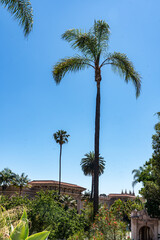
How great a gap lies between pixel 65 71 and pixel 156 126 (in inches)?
578

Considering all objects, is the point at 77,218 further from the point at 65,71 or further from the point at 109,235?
A: the point at 65,71

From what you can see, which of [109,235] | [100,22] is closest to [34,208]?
[109,235]

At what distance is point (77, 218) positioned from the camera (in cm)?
998

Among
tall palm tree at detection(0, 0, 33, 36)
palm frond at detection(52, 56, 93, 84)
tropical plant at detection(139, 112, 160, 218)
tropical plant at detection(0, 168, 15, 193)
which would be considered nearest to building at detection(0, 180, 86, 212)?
tropical plant at detection(0, 168, 15, 193)

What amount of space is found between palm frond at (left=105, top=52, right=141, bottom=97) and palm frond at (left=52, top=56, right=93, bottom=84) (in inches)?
57.4

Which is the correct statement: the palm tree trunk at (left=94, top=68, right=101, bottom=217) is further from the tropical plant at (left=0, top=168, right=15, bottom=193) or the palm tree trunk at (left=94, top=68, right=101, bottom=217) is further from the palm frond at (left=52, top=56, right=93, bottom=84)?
the tropical plant at (left=0, top=168, right=15, bottom=193)

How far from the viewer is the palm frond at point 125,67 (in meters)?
14.8

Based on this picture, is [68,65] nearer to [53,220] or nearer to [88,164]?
[53,220]

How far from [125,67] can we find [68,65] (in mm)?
3448

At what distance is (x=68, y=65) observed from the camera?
49.5ft

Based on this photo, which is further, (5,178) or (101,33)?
(5,178)

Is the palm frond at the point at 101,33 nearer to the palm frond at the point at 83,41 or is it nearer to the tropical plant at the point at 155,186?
the palm frond at the point at 83,41

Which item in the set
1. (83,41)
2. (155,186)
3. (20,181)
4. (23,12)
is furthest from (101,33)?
(20,181)

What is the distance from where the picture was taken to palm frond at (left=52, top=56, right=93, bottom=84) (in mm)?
14961
